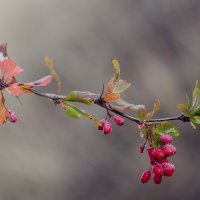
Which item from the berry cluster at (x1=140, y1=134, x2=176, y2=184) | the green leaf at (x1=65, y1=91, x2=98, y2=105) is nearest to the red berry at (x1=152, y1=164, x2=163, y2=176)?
the berry cluster at (x1=140, y1=134, x2=176, y2=184)

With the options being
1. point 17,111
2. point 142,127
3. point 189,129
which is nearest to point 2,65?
point 142,127

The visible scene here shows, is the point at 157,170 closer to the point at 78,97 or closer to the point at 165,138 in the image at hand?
the point at 165,138

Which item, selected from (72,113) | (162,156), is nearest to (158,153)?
(162,156)

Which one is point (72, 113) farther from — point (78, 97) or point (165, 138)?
point (165, 138)

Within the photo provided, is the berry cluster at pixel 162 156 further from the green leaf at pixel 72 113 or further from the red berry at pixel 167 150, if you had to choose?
the green leaf at pixel 72 113

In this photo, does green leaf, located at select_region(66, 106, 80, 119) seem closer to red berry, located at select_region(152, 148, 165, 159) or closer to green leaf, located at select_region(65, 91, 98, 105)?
green leaf, located at select_region(65, 91, 98, 105)

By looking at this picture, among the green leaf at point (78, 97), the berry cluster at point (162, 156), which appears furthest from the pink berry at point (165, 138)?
the green leaf at point (78, 97)

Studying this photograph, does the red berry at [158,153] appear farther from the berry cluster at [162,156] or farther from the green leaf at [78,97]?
the green leaf at [78,97]

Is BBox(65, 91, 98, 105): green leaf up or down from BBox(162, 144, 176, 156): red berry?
down

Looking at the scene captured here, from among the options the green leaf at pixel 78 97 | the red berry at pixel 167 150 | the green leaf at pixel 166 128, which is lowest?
the green leaf at pixel 78 97

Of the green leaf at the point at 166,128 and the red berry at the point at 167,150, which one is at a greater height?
the green leaf at the point at 166,128

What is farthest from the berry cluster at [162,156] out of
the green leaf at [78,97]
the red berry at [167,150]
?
the green leaf at [78,97]
